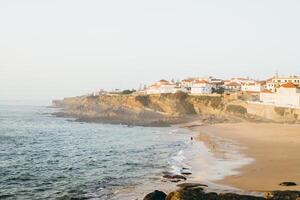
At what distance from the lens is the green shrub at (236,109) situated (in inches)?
3492

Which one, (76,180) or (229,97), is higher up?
(229,97)

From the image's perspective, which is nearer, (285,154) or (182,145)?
(285,154)

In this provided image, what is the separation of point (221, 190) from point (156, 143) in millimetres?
29294

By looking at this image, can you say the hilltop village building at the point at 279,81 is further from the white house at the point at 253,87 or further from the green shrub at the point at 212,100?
the green shrub at the point at 212,100

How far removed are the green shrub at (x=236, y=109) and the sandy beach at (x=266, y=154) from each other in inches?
867

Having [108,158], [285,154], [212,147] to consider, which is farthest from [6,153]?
[285,154]

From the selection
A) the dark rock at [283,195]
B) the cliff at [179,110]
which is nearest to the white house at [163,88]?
the cliff at [179,110]

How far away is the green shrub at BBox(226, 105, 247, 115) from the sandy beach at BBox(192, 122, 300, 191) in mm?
22015

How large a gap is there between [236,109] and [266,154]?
50.8 m

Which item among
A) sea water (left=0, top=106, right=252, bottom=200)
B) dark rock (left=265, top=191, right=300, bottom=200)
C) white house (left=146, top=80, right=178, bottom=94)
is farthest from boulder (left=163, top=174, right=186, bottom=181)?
white house (left=146, top=80, right=178, bottom=94)

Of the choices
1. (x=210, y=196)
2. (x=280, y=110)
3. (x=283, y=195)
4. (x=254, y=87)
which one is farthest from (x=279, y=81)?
(x=210, y=196)

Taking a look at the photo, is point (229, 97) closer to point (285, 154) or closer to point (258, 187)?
point (285, 154)

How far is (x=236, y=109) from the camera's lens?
91000mm

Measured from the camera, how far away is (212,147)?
155ft
